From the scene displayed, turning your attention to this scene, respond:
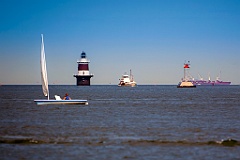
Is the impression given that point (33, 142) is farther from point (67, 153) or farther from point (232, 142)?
point (232, 142)

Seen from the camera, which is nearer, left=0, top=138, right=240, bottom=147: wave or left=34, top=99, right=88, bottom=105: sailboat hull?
left=0, top=138, right=240, bottom=147: wave

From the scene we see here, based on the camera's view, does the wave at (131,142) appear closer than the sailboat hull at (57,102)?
Yes

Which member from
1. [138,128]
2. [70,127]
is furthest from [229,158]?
[70,127]

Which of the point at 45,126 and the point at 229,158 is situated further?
the point at 45,126

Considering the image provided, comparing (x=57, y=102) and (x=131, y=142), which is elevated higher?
(x=57, y=102)

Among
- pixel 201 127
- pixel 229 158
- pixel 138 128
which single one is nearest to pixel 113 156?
pixel 229 158

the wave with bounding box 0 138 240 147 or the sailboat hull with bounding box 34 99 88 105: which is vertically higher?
the sailboat hull with bounding box 34 99 88 105

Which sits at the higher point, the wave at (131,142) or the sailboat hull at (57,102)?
the sailboat hull at (57,102)

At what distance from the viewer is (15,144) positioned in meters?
28.0

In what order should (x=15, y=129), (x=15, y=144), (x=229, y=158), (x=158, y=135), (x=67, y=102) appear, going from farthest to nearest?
(x=67, y=102) → (x=15, y=129) → (x=158, y=135) → (x=15, y=144) → (x=229, y=158)

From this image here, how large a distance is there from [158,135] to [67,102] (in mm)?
32922

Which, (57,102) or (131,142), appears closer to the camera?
(131,142)

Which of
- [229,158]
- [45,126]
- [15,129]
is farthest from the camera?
[45,126]

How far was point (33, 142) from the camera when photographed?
2870 cm
